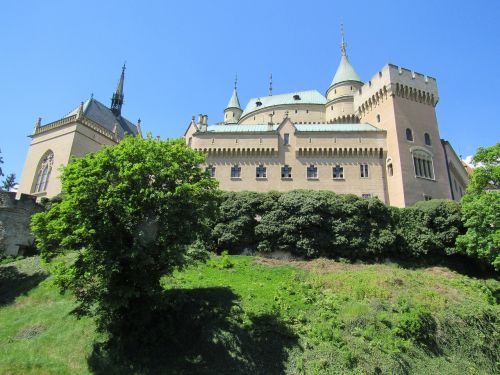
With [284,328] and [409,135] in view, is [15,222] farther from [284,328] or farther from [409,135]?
[409,135]

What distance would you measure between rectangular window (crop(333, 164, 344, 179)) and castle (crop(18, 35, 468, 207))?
11 centimetres

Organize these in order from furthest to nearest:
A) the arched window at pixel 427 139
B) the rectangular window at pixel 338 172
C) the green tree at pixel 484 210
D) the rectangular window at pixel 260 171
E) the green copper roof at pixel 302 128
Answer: the green copper roof at pixel 302 128 < the arched window at pixel 427 139 < the rectangular window at pixel 260 171 < the rectangular window at pixel 338 172 < the green tree at pixel 484 210

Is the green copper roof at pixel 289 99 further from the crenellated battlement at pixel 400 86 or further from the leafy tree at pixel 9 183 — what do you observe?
the leafy tree at pixel 9 183

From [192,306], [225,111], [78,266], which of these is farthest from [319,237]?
[225,111]

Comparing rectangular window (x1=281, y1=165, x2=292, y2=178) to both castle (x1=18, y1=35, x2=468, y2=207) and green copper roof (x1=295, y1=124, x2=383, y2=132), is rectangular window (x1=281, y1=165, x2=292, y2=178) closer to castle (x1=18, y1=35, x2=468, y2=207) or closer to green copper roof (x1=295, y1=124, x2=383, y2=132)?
castle (x1=18, y1=35, x2=468, y2=207)

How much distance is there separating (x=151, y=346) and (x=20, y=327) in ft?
24.9

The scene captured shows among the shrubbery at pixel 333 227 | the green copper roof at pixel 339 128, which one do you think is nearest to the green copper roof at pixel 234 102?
the green copper roof at pixel 339 128

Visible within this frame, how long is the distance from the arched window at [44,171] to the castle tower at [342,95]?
3655cm

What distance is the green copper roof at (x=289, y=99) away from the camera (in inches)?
2434

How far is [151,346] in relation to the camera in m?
19.0

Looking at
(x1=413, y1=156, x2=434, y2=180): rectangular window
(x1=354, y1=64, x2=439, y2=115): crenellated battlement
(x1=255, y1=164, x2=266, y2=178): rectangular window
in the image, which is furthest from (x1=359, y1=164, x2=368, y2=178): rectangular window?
(x1=255, y1=164, x2=266, y2=178): rectangular window

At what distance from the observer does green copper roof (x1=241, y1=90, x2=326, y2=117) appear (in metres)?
61.8

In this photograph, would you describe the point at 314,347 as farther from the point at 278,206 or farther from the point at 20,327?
the point at 278,206

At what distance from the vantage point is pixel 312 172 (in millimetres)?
48250
